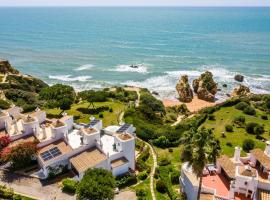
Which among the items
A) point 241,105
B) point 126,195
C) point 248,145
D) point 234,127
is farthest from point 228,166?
point 241,105

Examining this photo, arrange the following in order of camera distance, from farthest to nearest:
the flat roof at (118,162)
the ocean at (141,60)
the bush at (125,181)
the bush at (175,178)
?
the ocean at (141,60) < the bush at (175,178) < the flat roof at (118,162) < the bush at (125,181)

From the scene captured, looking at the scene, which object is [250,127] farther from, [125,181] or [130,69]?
[130,69]

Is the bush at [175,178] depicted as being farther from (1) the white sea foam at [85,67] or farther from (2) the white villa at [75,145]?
(1) the white sea foam at [85,67]

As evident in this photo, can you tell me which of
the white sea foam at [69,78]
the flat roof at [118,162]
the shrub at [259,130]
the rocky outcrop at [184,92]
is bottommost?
the white sea foam at [69,78]

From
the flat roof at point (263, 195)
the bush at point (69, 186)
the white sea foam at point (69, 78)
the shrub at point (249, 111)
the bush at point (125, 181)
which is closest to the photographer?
the flat roof at point (263, 195)

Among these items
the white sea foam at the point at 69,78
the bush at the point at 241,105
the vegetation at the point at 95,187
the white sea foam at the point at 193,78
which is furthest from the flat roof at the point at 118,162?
the white sea foam at the point at 69,78

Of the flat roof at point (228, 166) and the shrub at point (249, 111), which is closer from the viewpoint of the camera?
the flat roof at point (228, 166)

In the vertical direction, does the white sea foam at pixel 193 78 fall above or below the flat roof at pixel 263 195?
below
